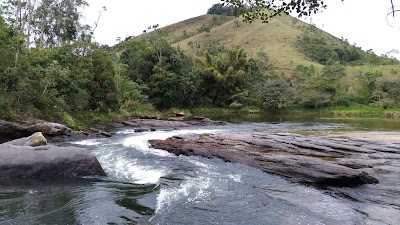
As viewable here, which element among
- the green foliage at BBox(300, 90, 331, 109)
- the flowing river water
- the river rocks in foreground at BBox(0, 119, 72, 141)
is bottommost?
the flowing river water

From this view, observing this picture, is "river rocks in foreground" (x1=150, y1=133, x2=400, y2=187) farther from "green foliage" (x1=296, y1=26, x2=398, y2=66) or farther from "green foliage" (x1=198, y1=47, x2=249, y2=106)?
"green foliage" (x1=296, y1=26, x2=398, y2=66)

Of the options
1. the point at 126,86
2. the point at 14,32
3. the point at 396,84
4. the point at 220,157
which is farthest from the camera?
the point at 396,84

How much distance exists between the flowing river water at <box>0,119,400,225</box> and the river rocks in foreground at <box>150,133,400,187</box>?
2.22 ft

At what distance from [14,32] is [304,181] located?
77.8ft

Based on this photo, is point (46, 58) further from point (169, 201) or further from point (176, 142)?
point (169, 201)

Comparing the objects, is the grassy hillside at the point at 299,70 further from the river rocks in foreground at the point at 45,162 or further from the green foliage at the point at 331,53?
the river rocks in foreground at the point at 45,162

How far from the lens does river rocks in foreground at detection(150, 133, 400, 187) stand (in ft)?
38.0

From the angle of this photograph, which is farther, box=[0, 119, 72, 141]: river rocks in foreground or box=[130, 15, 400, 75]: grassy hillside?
box=[130, 15, 400, 75]: grassy hillside

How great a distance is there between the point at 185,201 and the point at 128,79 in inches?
1671

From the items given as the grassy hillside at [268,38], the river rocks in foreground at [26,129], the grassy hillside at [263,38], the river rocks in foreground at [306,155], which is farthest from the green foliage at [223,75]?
the river rocks in foreground at [306,155]

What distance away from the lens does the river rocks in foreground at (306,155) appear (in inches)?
456

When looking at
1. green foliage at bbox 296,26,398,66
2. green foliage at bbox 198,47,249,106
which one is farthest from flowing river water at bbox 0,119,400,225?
green foliage at bbox 296,26,398,66

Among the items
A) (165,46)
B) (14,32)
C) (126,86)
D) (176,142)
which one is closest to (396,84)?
(165,46)

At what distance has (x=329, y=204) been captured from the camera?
30.5ft
